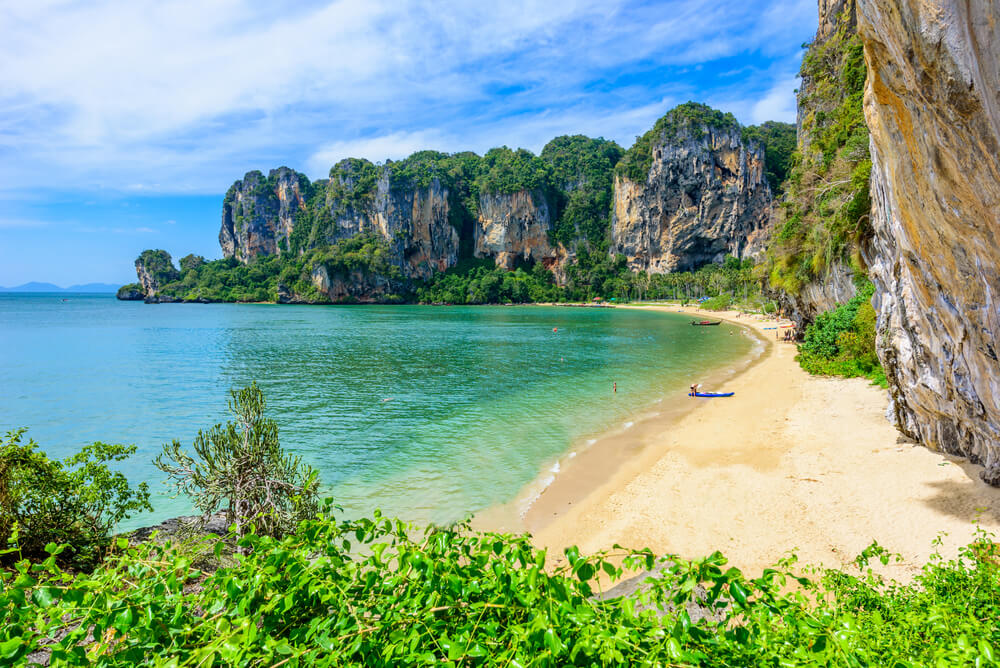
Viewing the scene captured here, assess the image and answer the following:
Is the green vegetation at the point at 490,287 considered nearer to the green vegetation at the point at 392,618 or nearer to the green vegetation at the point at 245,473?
the green vegetation at the point at 245,473

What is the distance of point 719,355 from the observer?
116 feet

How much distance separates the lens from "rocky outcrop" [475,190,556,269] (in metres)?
144

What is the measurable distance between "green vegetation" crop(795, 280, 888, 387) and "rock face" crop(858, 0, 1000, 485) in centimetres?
1336

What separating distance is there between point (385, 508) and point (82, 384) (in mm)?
26649

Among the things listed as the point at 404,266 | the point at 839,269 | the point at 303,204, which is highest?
the point at 303,204

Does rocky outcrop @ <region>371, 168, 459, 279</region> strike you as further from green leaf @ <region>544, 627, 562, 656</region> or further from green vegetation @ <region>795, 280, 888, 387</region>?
green leaf @ <region>544, 627, 562, 656</region>

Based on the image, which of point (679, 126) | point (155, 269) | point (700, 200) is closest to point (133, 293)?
point (155, 269)

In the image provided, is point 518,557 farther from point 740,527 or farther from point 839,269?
point 839,269

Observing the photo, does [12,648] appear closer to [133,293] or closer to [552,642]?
[552,642]

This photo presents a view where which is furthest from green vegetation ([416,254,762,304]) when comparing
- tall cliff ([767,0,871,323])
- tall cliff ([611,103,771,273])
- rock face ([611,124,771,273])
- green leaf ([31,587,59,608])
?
green leaf ([31,587,59,608])

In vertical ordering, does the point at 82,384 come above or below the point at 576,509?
above

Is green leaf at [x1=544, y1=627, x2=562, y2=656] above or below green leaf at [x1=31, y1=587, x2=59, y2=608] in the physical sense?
below

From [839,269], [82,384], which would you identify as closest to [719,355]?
[839,269]

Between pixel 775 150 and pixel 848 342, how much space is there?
126822 mm
